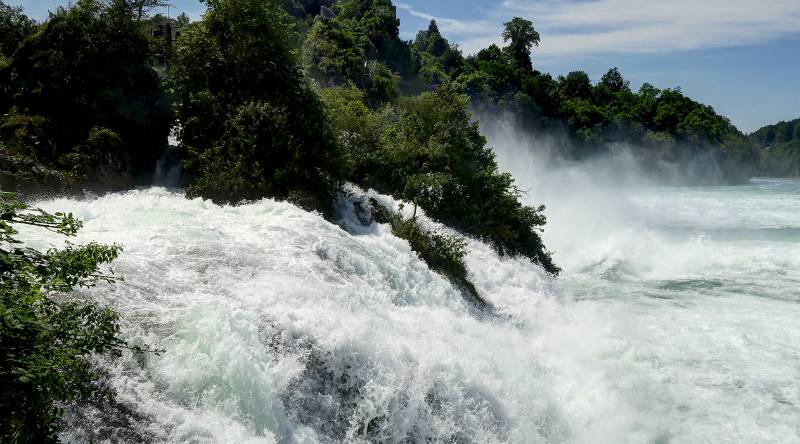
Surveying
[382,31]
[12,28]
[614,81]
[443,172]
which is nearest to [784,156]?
[614,81]

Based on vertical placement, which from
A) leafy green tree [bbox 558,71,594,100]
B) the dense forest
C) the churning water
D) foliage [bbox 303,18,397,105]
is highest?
leafy green tree [bbox 558,71,594,100]

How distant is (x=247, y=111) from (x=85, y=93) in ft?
14.5

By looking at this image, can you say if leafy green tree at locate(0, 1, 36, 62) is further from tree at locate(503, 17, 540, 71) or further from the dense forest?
tree at locate(503, 17, 540, 71)

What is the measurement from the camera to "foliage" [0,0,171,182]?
1545 centimetres

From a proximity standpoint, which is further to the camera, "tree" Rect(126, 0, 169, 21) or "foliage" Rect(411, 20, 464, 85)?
"foliage" Rect(411, 20, 464, 85)

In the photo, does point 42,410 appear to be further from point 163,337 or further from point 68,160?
point 68,160

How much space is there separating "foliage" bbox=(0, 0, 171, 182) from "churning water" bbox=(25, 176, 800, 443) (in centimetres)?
202

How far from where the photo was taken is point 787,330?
16.9 metres

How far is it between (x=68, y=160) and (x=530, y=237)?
15.4 metres

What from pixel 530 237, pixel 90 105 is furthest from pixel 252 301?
pixel 530 237

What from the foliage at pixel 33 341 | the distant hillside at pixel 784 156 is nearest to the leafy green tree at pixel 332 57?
the foliage at pixel 33 341

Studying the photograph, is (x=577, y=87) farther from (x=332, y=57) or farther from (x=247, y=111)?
(x=247, y=111)

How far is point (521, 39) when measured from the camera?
278 feet

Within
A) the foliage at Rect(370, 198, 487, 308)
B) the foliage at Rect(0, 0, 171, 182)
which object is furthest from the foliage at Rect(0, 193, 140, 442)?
the foliage at Rect(370, 198, 487, 308)
